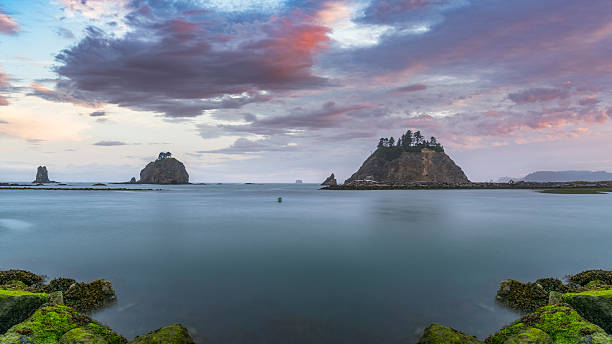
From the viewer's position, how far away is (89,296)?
36.7 feet

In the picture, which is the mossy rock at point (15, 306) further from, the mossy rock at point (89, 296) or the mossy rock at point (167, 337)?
the mossy rock at point (167, 337)

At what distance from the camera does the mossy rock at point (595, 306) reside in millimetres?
8307

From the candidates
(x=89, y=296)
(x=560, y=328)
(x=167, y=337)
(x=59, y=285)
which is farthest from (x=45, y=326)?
(x=560, y=328)

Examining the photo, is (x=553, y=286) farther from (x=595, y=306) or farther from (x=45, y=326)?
(x=45, y=326)

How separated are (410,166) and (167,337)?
173 meters

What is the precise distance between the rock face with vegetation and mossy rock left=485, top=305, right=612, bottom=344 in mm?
152434

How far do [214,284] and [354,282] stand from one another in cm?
651

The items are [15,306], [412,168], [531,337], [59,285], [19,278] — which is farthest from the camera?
[412,168]

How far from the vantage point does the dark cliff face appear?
168375mm

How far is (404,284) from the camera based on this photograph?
46.4 feet

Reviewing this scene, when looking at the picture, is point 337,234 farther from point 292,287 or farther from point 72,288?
point 72,288

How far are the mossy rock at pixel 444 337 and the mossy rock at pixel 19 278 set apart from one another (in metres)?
15.9

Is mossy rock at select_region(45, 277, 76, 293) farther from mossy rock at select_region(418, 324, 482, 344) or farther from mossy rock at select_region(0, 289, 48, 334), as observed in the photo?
mossy rock at select_region(418, 324, 482, 344)

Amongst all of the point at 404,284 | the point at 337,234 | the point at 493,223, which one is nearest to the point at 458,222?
the point at 493,223
